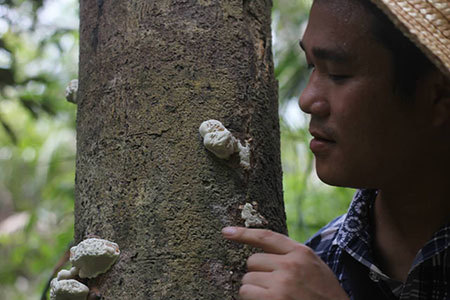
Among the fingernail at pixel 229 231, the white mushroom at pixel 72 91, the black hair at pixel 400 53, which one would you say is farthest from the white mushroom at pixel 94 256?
the black hair at pixel 400 53

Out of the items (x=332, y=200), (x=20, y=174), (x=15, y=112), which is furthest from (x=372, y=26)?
(x=15, y=112)

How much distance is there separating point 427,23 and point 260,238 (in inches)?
25.0

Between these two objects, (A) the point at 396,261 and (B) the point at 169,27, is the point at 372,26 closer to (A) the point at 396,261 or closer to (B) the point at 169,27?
(B) the point at 169,27

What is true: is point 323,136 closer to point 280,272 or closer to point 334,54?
point 334,54

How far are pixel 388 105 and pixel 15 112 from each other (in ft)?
42.8

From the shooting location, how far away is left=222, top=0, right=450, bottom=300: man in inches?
46.4

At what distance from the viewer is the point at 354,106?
1.33 metres

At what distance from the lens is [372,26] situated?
1337mm

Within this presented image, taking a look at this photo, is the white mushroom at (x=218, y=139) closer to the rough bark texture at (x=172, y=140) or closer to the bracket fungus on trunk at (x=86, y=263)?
the rough bark texture at (x=172, y=140)

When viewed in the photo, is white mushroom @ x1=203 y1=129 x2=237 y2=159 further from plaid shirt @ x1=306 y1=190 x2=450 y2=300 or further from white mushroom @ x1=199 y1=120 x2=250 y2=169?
plaid shirt @ x1=306 y1=190 x2=450 y2=300

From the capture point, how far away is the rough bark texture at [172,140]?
1185 millimetres

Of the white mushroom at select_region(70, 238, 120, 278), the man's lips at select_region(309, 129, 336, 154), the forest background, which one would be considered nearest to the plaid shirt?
the man's lips at select_region(309, 129, 336, 154)

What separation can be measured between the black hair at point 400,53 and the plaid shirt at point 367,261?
45 cm

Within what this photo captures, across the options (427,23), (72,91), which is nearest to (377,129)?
(427,23)
